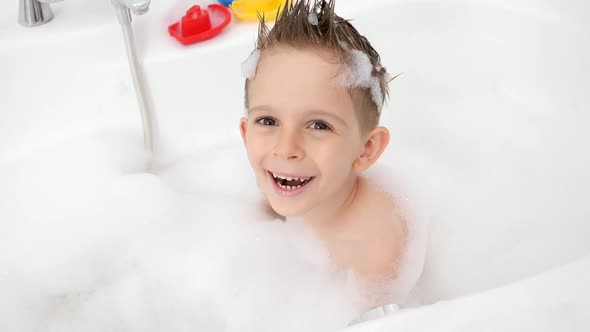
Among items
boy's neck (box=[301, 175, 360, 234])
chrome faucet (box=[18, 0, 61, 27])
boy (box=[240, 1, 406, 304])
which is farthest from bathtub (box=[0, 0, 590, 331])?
boy (box=[240, 1, 406, 304])

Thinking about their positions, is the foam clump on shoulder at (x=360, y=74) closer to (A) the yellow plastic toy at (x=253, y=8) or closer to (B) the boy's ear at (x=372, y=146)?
(B) the boy's ear at (x=372, y=146)

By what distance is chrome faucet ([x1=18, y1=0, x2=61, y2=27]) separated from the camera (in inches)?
47.1

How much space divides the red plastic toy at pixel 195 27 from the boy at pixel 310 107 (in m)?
0.36

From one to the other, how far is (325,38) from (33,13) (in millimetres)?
719

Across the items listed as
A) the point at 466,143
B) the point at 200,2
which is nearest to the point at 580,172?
the point at 466,143

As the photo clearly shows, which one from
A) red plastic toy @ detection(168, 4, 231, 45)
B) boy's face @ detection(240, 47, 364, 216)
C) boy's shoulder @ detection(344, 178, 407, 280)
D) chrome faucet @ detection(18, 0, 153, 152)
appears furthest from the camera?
red plastic toy @ detection(168, 4, 231, 45)

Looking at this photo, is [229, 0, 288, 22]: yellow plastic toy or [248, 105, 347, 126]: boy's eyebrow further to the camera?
[229, 0, 288, 22]: yellow plastic toy

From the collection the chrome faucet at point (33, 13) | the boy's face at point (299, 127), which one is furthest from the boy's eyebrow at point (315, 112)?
the chrome faucet at point (33, 13)

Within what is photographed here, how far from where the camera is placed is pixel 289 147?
0.83 metres

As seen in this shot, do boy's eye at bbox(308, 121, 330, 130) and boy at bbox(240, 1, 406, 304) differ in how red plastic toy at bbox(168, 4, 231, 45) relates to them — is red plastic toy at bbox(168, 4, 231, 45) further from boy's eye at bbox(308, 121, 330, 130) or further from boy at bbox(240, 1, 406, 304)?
boy's eye at bbox(308, 121, 330, 130)

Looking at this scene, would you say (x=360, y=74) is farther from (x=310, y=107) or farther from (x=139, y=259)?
(x=139, y=259)

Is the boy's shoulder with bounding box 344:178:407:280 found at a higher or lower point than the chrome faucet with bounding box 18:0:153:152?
lower

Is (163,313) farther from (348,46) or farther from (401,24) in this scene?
(401,24)

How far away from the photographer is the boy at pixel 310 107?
2.75 feet
